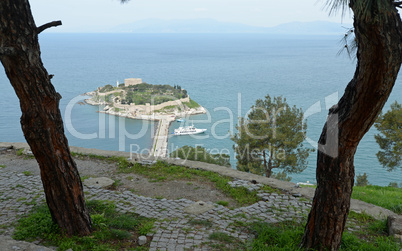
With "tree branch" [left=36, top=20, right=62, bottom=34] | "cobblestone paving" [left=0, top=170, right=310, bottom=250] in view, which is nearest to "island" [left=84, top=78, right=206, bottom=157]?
"cobblestone paving" [left=0, top=170, right=310, bottom=250]

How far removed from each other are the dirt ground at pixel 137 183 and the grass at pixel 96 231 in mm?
1227

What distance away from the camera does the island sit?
50969 mm

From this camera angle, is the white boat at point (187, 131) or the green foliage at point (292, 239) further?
the white boat at point (187, 131)

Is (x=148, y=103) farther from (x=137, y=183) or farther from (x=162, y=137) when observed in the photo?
(x=137, y=183)

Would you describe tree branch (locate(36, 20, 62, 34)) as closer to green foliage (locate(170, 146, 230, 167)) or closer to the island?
green foliage (locate(170, 146, 230, 167))

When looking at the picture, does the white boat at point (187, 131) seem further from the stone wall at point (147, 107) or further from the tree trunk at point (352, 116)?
the tree trunk at point (352, 116)

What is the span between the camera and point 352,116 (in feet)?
10.1

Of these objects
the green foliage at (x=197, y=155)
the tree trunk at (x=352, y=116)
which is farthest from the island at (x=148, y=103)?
the tree trunk at (x=352, y=116)

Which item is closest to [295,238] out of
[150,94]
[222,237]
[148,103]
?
[222,237]

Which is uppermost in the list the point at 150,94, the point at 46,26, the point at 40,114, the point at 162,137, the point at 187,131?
the point at 46,26

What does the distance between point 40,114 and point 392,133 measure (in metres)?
13.4

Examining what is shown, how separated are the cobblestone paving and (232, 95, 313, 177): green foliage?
22.0ft

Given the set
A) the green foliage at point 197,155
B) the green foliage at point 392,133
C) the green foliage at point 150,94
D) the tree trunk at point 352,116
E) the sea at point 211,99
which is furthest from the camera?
the green foliage at point 150,94

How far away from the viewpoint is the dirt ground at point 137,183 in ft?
18.5
